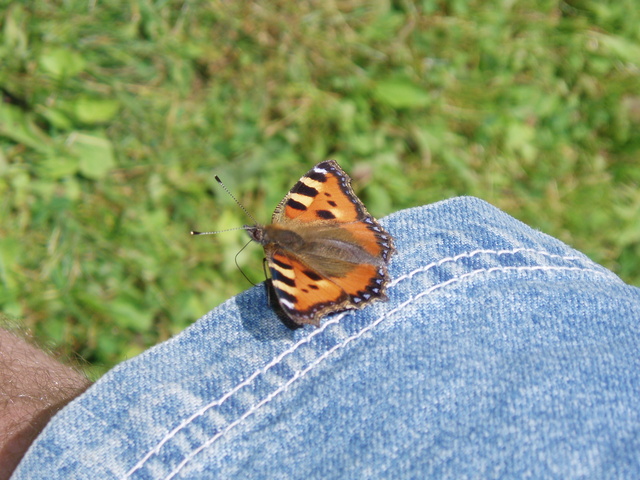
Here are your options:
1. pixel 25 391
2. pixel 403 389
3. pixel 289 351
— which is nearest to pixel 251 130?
pixel 25 391

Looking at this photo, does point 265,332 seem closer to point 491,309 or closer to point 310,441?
point 310,441

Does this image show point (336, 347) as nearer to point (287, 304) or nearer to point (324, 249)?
point (287, 304)

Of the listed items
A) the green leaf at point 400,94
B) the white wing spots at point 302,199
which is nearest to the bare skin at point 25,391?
the white wing spots at point 302,199

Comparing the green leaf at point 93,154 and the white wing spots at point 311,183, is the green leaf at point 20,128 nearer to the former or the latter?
the green leaf at point 93,154

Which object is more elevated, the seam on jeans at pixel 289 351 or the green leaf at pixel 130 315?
the seam on jeans at pixel 289 351

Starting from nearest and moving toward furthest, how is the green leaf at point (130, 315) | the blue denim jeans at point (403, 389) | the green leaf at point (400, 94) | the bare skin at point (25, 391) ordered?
the blue denim jeans at point (403, 389), the bare skin at point (25, 391), the green leaf at point (130, 315), the green leaf at point (400, 94)

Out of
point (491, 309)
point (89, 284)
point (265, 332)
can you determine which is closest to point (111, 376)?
point (265, 332)

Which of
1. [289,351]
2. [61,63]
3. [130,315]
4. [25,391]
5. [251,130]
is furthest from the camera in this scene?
[251,130]
